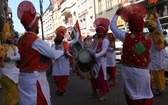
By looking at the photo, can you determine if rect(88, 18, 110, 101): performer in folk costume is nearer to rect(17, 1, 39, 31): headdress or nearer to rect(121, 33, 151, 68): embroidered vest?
rect(121, 33, 151, 68): embroidered vest

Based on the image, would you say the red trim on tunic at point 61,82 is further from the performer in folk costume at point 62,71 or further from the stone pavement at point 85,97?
the stone pavement at point 85,97

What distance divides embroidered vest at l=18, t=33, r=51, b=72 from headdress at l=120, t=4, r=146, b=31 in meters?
1.42

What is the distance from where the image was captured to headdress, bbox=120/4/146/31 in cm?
461

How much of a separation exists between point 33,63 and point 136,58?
1.60m

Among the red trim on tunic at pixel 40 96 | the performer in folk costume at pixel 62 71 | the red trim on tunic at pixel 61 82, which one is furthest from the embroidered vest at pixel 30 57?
the red trim on tunic at pixel 61 82

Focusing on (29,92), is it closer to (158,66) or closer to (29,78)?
(29,78)

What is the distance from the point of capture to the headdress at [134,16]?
4.61 meters

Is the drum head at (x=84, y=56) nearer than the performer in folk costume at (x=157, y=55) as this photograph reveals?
Yes

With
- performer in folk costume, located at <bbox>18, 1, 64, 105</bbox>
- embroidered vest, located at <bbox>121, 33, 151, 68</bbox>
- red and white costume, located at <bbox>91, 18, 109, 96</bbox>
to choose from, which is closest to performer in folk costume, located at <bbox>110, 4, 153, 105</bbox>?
embroidered vest, located at <bbox>121, 33, 151, 68</bbox>

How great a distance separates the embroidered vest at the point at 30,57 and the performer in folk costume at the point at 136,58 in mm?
1279

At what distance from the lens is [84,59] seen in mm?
6652

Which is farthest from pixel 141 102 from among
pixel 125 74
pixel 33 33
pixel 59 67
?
pixel 59 67

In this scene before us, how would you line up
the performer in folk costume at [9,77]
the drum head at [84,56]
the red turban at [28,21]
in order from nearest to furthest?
the red turban at [28,21] → the performer in folk costume at [9,77] → the drum head at [84,56]

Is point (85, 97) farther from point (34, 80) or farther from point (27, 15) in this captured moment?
point (27, 15)
